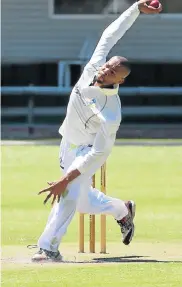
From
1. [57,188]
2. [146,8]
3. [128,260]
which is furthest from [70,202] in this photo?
[146,8]

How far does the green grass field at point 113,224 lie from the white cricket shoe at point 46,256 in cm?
14

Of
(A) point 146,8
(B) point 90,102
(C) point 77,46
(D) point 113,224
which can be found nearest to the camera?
(B) point 90,102

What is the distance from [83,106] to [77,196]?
0.78 m

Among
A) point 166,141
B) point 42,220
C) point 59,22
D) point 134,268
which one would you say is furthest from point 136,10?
point 59,22

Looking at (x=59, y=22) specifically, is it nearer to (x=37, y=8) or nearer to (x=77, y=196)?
(x=37, y=8)

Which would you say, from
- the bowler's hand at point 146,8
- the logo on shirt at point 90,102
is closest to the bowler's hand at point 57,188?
the logo on shirt at point 90,102

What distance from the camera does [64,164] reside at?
9414 millimetres

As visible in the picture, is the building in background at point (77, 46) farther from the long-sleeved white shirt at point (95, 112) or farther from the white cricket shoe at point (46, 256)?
the white cricket shoe at point (46, 256)

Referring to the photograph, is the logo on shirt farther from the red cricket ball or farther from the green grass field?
the green grass field

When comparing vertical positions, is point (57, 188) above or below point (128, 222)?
above

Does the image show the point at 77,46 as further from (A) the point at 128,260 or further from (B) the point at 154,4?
(A) the point at 128,260

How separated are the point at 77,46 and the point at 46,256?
2331 cm

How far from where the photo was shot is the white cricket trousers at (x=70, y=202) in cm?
916

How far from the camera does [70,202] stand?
9188 mm
